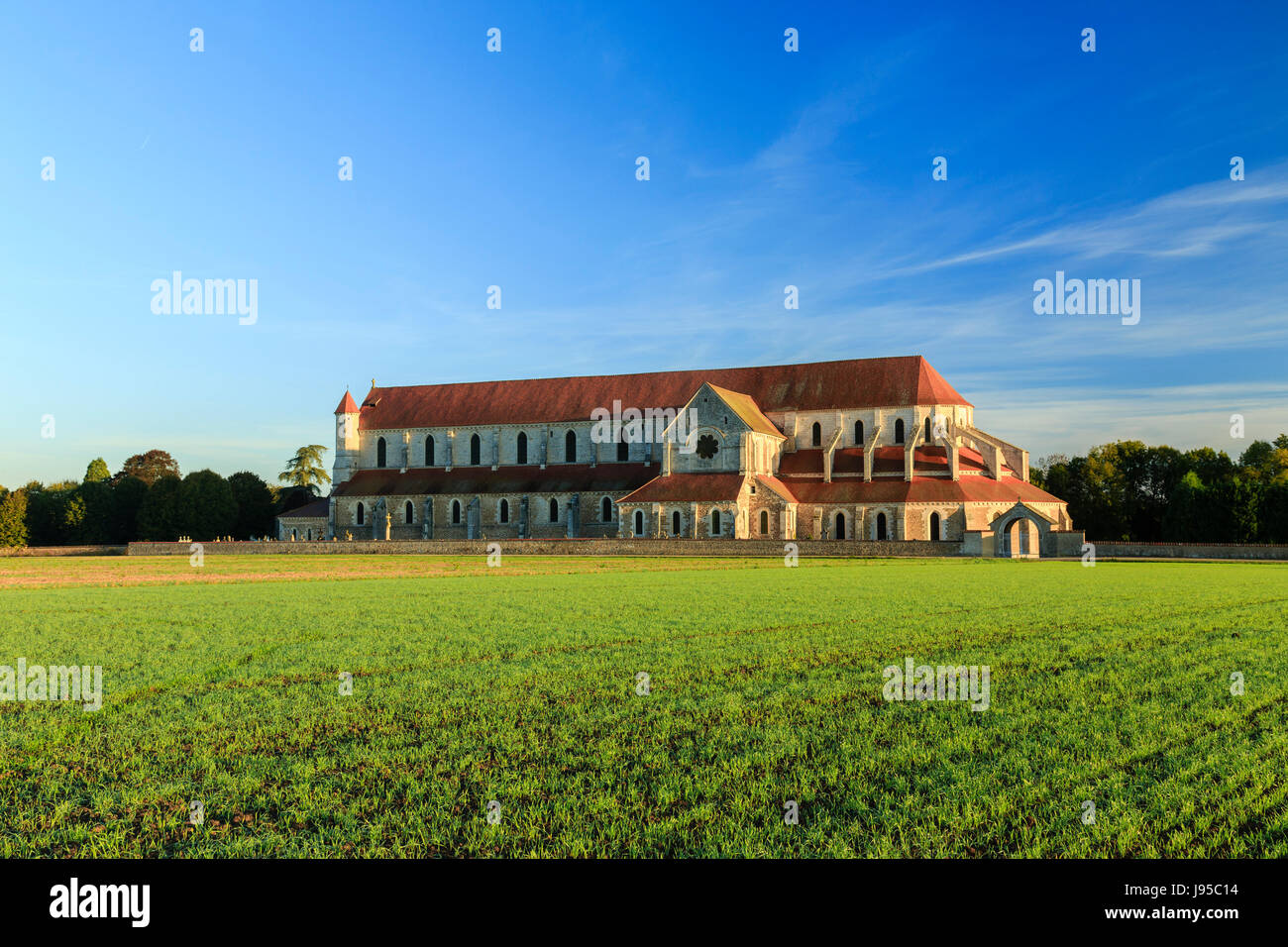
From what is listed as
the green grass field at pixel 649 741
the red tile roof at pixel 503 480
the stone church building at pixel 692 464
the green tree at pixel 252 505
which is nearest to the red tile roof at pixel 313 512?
the stone church building at pixel 692 464

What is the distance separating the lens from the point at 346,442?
3159 inches

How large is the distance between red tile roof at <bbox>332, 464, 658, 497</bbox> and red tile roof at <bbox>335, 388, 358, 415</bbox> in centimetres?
527

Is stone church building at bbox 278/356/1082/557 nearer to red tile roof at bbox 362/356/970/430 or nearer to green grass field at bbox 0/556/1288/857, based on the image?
red tile roof at bbox 362/356/970/430

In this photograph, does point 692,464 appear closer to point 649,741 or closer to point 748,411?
point 748,411

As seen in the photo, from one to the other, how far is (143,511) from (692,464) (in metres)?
53.4

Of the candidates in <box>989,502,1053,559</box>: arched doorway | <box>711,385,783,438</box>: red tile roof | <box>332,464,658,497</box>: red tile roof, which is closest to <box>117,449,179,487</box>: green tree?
<box>332,464,658,497</box>: red tile roof

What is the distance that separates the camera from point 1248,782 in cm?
640

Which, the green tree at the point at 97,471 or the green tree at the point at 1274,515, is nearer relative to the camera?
the green tree at the point at 1274,515

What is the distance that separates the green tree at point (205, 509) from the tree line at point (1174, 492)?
72790mm

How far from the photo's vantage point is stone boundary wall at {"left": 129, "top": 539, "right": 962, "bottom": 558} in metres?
51.7

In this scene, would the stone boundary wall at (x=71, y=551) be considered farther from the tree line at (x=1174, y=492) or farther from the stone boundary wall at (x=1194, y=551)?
the tree line at (x=1174, y=492)

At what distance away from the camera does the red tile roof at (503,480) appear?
71.5 m
